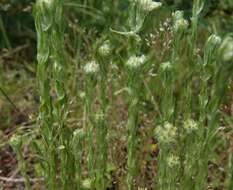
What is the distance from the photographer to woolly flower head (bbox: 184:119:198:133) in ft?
5.30

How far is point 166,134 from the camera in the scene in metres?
1.49

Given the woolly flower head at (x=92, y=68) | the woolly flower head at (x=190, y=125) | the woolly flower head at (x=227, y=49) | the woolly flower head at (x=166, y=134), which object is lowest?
the woolly flower head at (x=190, y=125)

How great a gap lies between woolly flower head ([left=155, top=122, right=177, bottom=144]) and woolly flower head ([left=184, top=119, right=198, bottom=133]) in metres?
0.11

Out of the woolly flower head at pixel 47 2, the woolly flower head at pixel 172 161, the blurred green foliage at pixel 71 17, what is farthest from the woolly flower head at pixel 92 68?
the blurred green foliage at pixel 71 17

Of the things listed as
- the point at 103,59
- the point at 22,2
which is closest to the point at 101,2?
the point at 22,2

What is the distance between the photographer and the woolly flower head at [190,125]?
1.62 metres

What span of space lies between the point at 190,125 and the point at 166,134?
149mm

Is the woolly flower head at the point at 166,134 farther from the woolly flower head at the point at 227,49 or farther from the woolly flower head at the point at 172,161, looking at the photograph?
the woolly flower head at the point at 227,49

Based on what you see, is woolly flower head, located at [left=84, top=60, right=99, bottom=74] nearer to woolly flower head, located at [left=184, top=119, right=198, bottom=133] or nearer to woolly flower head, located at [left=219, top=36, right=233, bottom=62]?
woolly flower head, located at [left=184, top=119, right=198, bottom=133]

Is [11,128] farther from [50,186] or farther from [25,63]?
[50,186]

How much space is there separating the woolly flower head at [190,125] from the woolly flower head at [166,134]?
0.11m

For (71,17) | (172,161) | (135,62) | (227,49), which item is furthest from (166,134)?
(71,17)

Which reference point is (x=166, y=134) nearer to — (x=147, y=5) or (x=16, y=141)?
(x=147, y=5)

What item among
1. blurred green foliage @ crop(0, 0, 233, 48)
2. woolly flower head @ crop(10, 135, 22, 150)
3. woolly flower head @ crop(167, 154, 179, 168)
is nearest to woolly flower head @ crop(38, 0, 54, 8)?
woolly flower head @ crop(10, 135, 22, 150)
